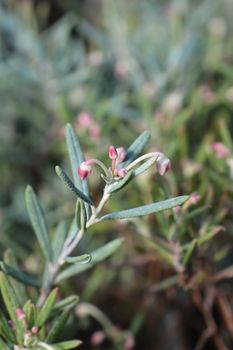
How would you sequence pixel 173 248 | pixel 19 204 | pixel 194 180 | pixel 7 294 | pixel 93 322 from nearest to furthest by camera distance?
pixel 7 294
pixel 173 248
pixel 194 180
pixel 93 322
pixel 19 204

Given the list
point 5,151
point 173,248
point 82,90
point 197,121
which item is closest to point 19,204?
point 5,151

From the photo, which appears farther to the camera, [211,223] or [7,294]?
[211,223]

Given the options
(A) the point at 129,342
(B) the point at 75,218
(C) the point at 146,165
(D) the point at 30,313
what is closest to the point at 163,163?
(C) the point at 146,165

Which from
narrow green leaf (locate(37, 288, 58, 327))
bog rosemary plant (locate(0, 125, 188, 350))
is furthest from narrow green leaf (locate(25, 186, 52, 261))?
narrow green leaf (locate(37, 288, 58, 327))

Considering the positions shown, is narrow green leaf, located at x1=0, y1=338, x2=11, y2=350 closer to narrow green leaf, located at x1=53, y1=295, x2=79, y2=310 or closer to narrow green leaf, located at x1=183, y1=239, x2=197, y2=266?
narrow green leaf, located at x1=53, y1=295, x2=79, y2=310

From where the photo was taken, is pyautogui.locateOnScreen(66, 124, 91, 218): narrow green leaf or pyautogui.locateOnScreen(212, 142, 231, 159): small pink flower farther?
pyautogui.locateOnScreen(212, 142, 231, 159): small pink flower

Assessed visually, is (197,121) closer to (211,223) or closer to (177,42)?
(177,42)

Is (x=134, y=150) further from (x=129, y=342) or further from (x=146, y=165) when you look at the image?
(x=129, y=342)
